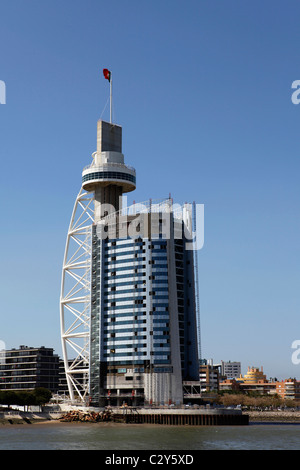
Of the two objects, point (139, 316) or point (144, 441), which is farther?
point (139, 316)

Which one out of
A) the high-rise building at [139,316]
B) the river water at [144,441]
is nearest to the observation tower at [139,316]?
the high-rise building at [139,316]

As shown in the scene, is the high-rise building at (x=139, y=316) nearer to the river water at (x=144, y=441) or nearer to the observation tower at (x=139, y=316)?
the observation tower at (x=139, y=316)

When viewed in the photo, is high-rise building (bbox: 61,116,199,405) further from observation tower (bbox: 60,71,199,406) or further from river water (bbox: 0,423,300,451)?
river water (bbox: 0,423,300,451)

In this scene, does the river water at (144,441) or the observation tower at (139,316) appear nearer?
the river water at (144,441)

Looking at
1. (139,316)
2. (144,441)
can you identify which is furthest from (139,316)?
(144,441)

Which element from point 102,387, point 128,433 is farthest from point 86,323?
point 128,433

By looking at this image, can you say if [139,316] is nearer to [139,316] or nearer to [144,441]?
[139,316]

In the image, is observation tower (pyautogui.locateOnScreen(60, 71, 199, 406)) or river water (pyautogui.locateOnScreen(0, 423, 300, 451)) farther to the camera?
observation tower (pyautogui.locateOnScreen(60, 71, 199, 406))

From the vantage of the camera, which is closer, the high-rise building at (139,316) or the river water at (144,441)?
the river water at (144,441)

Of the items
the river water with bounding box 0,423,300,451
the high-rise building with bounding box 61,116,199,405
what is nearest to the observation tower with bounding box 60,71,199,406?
the high-rise building with bounding box 61,116,199,405

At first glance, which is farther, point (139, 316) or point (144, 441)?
point (139, 316)
